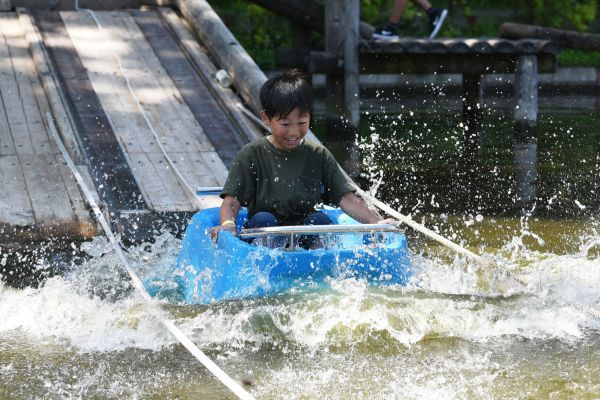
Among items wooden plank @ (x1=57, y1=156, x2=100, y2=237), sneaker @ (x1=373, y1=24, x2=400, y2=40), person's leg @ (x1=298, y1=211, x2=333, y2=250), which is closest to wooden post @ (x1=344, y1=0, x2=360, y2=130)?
sneaker @ (x1=373, y1=24, x2=400, y2=40)

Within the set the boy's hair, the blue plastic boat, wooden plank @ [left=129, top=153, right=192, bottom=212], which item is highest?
the boy's hair

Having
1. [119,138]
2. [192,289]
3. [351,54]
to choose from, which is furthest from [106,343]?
[351,54]

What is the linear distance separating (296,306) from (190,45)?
17.7ft

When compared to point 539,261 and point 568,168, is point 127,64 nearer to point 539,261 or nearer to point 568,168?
point 568,168

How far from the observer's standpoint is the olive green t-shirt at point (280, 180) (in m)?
4.99

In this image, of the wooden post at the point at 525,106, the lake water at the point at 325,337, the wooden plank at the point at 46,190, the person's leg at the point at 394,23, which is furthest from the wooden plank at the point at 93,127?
the wooden post at the point at 525,106

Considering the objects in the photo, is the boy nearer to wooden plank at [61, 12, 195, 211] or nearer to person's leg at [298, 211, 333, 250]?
person's leg at [298, 211, 333, 250]

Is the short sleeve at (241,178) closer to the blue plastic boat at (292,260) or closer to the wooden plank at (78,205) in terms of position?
the blue plastic boat at (292,260)

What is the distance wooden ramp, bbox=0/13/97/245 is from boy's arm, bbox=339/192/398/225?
192cm

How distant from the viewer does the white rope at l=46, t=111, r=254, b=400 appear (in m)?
3.64

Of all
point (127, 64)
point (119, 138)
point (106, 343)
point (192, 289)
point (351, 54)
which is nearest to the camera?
point (106, 343)

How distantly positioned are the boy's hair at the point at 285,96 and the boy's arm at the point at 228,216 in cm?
45

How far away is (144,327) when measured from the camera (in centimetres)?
458

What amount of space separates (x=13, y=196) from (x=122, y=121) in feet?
5.03
